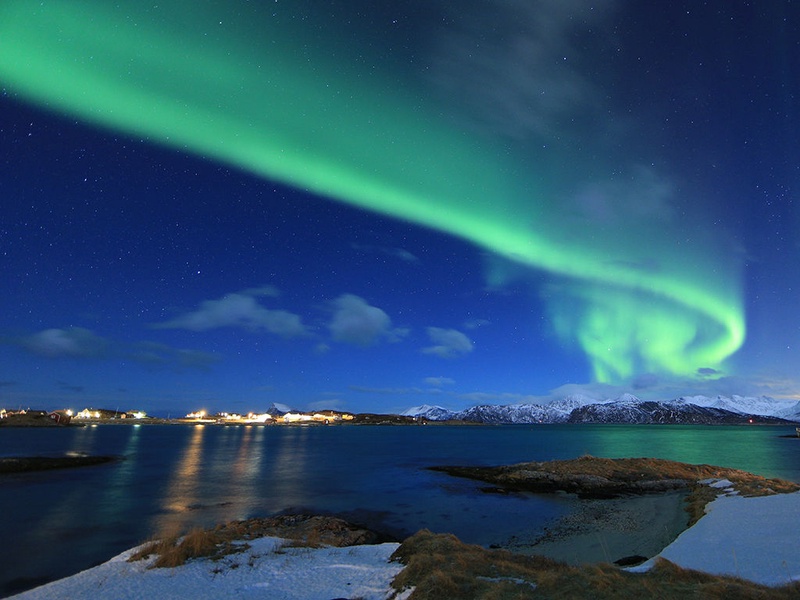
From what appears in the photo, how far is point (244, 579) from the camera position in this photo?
669 inches

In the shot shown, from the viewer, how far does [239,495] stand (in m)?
48.5

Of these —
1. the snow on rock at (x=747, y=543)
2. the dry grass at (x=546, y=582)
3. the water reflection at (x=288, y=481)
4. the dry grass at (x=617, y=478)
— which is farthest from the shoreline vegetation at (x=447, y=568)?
the water reflection at (x=288, y=481)

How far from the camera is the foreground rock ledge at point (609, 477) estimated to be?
47.4 m

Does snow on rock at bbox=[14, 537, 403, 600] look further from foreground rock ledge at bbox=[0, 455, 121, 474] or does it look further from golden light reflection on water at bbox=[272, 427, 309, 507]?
foreground rock ledge at bbox=[0, 455, 121, 474]

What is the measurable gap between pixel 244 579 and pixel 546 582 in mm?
11526

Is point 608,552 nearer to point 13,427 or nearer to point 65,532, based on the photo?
point 65,532

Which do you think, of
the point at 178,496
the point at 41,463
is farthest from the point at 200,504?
the point at 41,463

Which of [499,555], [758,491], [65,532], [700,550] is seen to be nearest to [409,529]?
[499,555]

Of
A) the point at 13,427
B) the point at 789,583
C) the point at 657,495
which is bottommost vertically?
the point at 13,427

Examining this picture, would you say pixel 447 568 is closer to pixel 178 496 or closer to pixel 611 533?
pixel 611 533

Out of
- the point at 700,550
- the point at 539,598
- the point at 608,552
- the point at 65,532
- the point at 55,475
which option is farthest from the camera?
the point at 55,475

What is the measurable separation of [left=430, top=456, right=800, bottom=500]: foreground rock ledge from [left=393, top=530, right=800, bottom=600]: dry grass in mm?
32420

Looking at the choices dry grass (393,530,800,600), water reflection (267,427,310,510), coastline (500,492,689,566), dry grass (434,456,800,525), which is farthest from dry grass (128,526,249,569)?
dry grass (434,456,800,525)

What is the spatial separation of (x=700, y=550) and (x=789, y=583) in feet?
28.5
